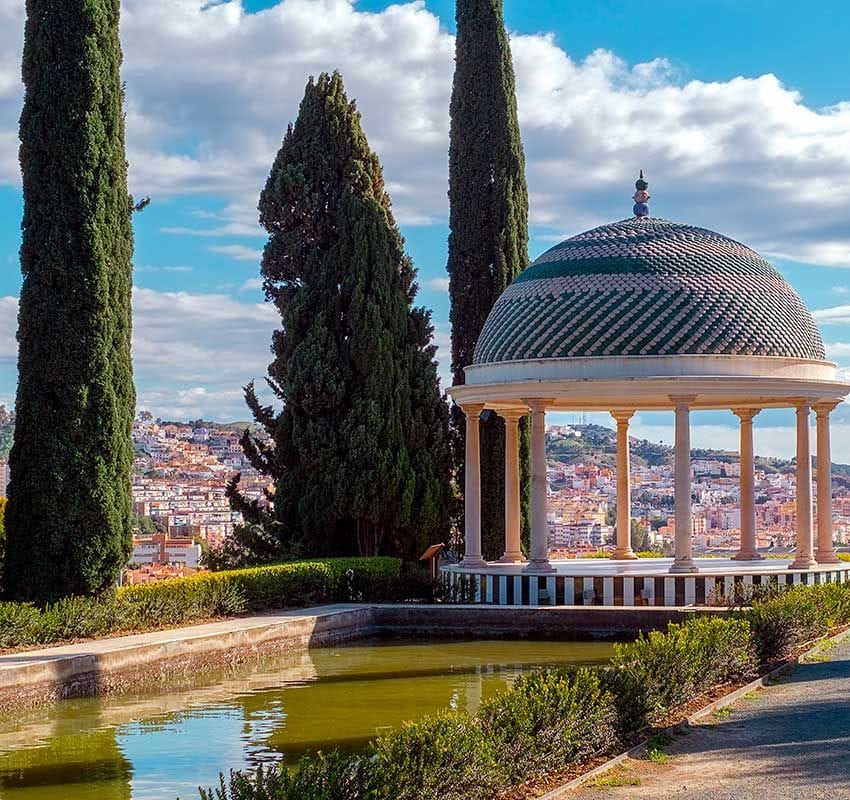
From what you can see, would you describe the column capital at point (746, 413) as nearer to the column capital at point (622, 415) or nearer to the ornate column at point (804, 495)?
the column capital at point (622, 415)

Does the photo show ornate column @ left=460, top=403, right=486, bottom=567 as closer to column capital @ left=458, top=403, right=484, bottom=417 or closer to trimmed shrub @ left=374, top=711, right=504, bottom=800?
column capital @ left=458, top=403, right=484, bottom=417

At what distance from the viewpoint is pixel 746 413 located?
2934 centimetres

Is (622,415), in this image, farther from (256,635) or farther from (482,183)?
(256,635)

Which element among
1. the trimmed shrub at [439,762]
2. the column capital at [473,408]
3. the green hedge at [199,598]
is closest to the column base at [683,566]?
the column capital at [473,408]

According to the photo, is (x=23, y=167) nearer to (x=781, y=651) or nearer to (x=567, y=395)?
(x=567, y=395)

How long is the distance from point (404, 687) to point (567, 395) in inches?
351

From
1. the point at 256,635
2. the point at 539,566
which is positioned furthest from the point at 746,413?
the point at 256,635

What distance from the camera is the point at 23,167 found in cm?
2061

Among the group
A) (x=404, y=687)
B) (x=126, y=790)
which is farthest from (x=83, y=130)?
(x=126, y=790)

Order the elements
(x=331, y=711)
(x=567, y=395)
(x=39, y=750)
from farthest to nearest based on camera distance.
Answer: (x=567, y=395), (x=331, y=711), (x=39, y=750)

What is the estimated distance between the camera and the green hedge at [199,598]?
59.6 ft

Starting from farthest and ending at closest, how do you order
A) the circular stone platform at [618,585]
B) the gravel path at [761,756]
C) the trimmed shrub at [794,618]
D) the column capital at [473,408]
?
the column capital at [473,408]
the circular stone platform at [618,585]
the trimmed shrub at [794,618]
the gravel path at [761,756]

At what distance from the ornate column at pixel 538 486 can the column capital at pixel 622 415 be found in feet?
17.3

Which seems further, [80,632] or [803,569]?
[803,569]
